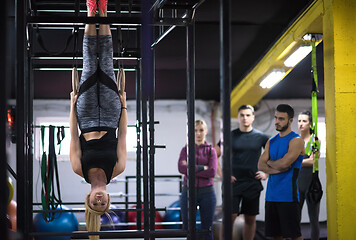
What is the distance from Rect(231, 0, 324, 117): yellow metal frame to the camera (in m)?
4.69

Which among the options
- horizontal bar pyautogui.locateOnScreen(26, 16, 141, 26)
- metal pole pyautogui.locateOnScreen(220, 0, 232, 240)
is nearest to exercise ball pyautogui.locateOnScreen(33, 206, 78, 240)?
horizontal bar pyautogui.locateOnScreen(26, 16, 141, 26)

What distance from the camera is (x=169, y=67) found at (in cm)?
799

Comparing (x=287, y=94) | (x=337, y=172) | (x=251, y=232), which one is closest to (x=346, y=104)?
(x=337, y=172)

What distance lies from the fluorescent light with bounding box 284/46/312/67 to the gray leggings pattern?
3.49m

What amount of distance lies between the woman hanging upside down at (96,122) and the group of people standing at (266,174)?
1.04 m

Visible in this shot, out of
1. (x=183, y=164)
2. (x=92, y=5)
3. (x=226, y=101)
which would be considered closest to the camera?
(x=226, y=101)

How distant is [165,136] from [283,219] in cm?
620

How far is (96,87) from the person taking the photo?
111 inches

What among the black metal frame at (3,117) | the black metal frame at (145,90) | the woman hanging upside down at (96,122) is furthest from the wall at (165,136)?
the black metal frame at (3,117)

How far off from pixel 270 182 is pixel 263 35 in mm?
2802

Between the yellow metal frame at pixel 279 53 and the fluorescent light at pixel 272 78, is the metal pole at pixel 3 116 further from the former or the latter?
the fluorescent light at pixel 272 78

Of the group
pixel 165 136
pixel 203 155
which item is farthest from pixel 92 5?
pixel 165 136

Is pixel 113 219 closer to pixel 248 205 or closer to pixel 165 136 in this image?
pixel 248 205

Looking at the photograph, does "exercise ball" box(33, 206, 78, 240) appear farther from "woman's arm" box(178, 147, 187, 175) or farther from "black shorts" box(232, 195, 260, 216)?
"black shorts" box(232, 195, 260, 216)
